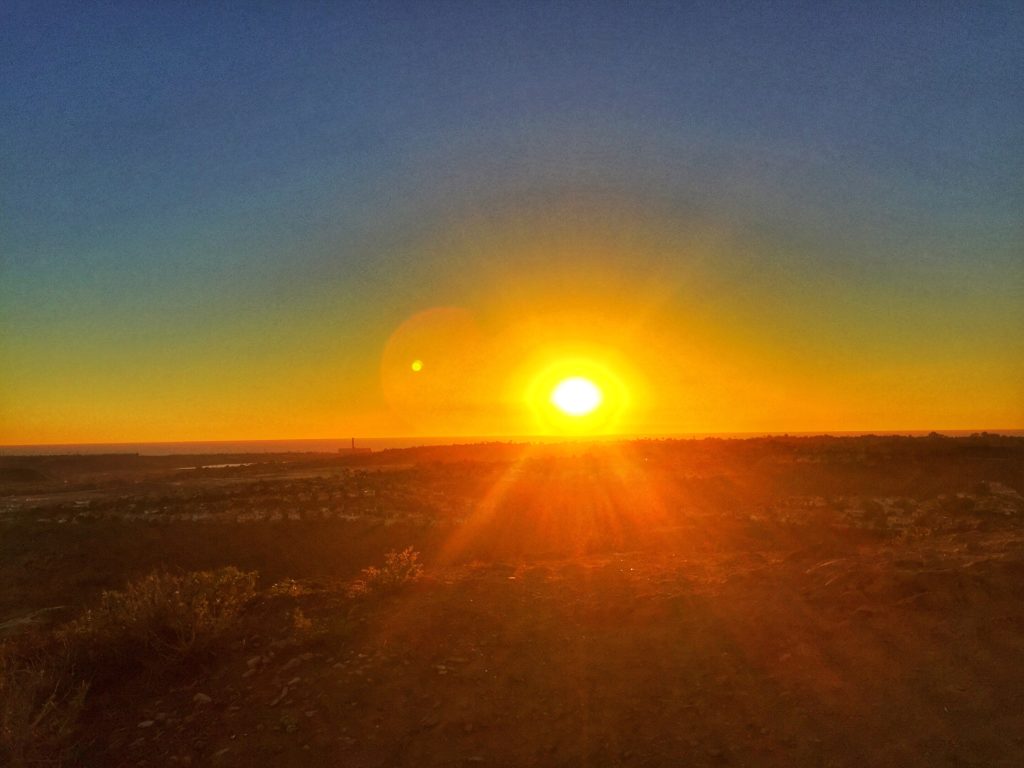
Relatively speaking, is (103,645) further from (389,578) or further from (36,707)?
(389,578)

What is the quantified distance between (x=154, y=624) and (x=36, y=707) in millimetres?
1350

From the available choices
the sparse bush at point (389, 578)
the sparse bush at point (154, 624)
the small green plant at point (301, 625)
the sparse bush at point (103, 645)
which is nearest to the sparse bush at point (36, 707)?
the sparse bush at point (103, 645)

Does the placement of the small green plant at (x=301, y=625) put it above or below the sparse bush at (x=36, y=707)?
above

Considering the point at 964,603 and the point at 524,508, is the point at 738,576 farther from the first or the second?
the point at 524,508

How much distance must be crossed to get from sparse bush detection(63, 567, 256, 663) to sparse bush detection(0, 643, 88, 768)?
0.36 metres

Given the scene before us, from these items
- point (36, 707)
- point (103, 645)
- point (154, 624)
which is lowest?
point (36, 707)

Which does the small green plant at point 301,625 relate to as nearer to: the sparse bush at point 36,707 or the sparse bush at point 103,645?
the sparse bush at point 103,645

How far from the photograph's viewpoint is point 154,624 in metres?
7.86

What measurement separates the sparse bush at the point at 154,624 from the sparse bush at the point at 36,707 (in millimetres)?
355

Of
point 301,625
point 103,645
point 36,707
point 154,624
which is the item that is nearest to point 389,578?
point 301,625

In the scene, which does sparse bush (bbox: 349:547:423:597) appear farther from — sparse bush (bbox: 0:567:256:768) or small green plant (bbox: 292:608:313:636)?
sparse bush (bbox: 0:567:256:768)

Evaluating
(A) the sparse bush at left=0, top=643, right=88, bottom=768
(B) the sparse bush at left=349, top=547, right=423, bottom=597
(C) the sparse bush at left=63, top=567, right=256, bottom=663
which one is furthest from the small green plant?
(A) the sparse bush at left=0, top=643, right=88, bottom=768

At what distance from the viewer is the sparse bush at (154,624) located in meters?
7.66

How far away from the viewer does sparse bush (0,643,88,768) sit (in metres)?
5.63
